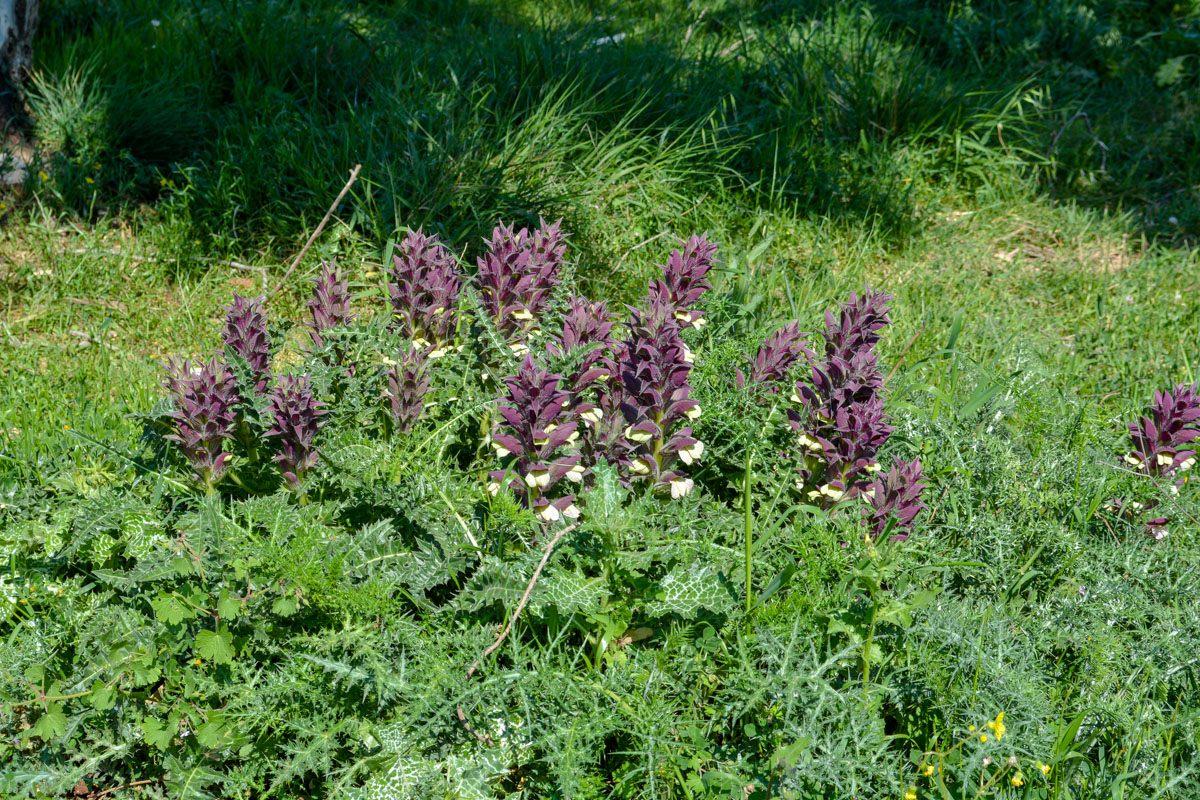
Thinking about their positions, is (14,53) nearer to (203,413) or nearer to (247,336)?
(247,336)

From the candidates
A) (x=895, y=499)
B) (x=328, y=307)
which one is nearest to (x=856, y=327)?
(x=895, y=499)

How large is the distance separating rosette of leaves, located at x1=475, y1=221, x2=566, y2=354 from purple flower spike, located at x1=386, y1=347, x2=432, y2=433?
26cm

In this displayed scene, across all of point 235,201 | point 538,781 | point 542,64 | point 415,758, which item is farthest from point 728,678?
point 542,64

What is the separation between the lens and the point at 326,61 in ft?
14.0

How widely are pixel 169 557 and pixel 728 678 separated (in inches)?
49.5

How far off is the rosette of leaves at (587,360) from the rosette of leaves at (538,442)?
0.05m

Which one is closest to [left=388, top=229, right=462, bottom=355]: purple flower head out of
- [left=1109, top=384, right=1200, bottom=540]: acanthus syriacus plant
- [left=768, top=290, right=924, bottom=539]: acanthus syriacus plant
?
[left=768, top=290, right=924, bottom=539]: acanthus syriacus plant

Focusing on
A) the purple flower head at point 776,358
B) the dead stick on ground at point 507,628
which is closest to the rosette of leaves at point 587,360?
the dead stick on ground at point 507,628

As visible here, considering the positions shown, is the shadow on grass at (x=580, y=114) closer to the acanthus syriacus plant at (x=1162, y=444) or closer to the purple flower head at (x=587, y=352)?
the purple flower head at (x=587, y=352)

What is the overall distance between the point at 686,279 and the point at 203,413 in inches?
49.9

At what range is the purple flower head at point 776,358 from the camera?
253cm

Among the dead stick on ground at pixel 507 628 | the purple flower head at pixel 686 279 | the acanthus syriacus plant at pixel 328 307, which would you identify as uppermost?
the purple flower head at pixel 686 279

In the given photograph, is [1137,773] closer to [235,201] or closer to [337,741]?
[337,741]

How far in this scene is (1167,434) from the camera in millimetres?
2570
